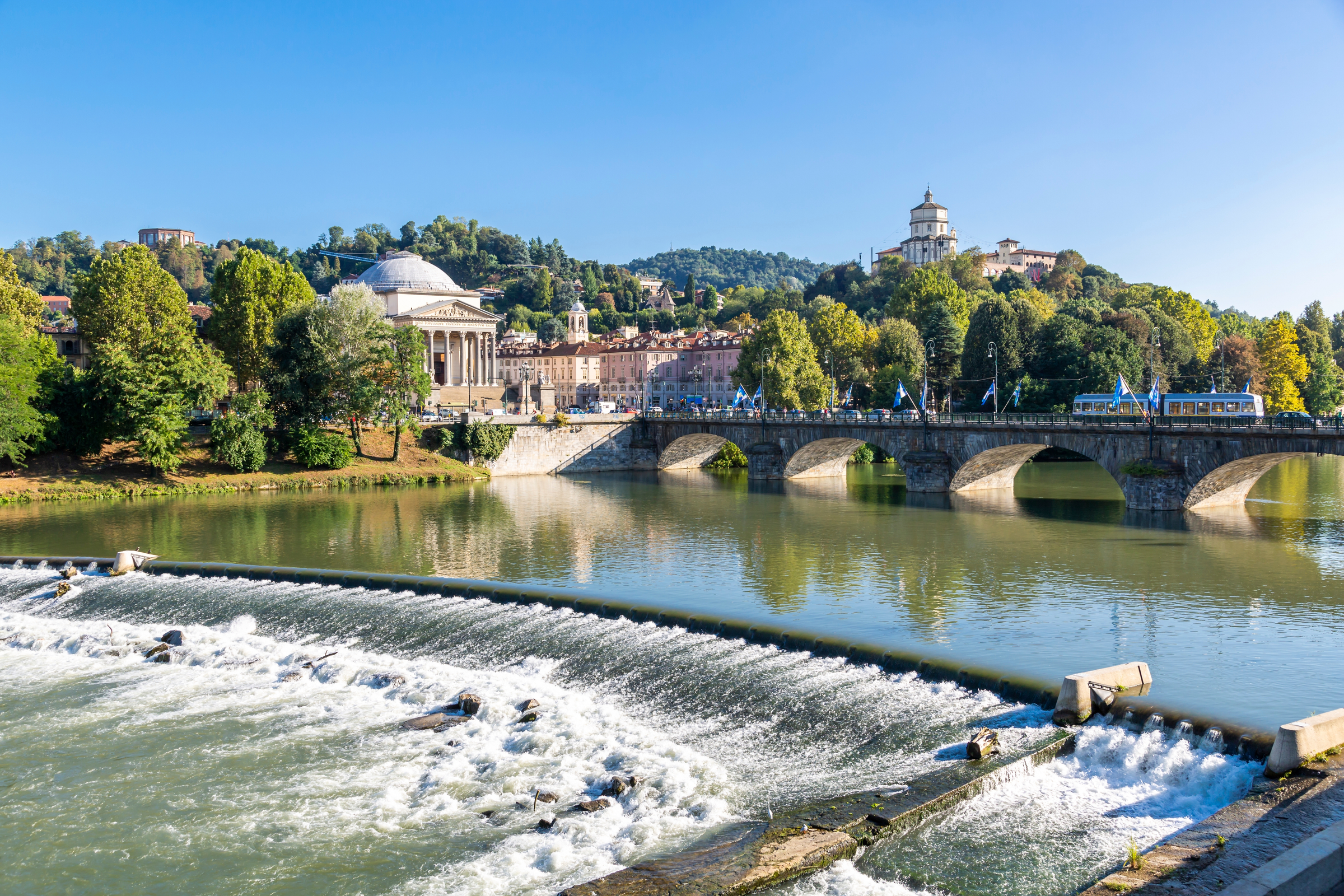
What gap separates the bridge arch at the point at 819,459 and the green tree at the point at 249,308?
37239mm

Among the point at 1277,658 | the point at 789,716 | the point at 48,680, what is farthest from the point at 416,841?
the point at 1277,658

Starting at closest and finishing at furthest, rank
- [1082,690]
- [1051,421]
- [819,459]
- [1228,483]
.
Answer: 1. [1082,690]
2. [1228,483]
3. [1051,421]
4. [819,459]

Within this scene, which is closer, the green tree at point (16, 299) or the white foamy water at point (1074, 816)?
the white foamy water at point (1074, 816)

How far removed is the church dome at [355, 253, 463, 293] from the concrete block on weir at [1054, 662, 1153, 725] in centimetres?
12125

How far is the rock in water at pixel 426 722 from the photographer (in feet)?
68.4

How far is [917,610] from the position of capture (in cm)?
2914

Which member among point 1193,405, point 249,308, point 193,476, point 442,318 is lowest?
point 193,476

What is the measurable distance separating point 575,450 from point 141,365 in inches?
1272

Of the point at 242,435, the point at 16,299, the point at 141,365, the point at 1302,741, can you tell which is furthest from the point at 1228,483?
the point at 16,299

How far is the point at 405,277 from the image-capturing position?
133m

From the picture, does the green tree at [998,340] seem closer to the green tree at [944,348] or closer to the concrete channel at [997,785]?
the green tree at [944,348]

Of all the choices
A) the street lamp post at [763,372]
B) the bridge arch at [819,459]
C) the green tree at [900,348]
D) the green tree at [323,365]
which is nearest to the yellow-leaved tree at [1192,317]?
the green tree at [900,348]

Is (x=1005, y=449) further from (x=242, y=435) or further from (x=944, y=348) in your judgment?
(x=242, y=435)

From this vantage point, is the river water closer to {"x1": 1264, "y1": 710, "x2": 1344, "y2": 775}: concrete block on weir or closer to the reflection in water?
the reflection in water
